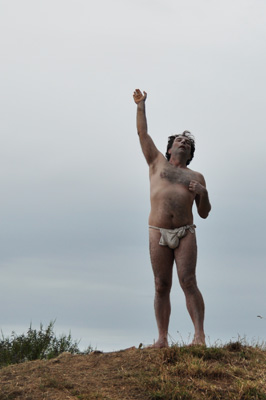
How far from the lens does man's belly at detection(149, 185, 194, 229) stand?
837 centimetres

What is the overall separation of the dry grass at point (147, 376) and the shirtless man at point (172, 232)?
600 millimetres

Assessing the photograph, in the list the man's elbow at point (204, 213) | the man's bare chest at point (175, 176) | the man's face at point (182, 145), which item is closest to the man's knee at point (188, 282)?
the man's elbow at point (204, 213)

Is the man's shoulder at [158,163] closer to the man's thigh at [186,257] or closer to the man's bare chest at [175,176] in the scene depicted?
the man's bare chest at [175,176]

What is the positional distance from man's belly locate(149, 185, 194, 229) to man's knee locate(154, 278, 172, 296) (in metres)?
0.78

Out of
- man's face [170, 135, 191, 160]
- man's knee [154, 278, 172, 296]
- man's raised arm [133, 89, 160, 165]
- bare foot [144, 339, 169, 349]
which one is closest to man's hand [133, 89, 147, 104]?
man's raised arm [133, 89, 160, 165]

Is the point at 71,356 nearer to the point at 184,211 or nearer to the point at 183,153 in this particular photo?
the point at 184,211

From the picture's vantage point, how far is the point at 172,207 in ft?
27.4

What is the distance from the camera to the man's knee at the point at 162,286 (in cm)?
848

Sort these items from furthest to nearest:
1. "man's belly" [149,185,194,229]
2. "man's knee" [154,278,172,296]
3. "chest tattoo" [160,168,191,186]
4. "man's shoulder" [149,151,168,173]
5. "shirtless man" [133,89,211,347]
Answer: "man's shoulder" [149,151,168,173], "chest tattoo" [160,168,191,186], "man's knee" [154,278,172,296], "man's belly" [149,185,194,229], "shirtless man" [133,89,211,347]

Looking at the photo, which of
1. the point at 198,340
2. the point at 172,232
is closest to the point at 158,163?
the point at 172,232

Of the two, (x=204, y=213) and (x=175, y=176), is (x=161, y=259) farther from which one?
(x=175, y=176)

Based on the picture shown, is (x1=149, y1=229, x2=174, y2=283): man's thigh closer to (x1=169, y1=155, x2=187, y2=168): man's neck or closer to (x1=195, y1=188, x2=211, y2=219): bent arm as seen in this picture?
(x1=195, y1=188, x2=211, y2=219): bent arm

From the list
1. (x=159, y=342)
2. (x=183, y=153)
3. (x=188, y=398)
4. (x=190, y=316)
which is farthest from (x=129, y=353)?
(x=183, y=153)

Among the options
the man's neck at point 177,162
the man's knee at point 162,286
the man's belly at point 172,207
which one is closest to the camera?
the man's belly at point 172,207
